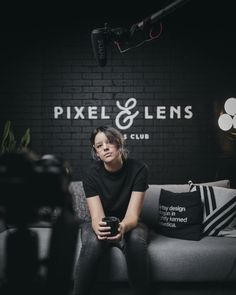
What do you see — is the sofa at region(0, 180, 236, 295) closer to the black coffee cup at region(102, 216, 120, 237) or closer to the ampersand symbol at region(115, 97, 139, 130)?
the black coffee cup at region(102, 216, 120, 237)

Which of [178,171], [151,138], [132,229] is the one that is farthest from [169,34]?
[132,229]

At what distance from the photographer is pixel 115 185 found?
2656 millimetres

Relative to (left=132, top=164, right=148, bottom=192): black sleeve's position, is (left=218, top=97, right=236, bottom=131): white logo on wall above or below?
above

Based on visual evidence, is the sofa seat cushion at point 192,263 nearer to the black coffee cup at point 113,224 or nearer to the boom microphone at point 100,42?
the black coffee cup at point 113,224

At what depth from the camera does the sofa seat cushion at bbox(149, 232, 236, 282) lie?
103 inches

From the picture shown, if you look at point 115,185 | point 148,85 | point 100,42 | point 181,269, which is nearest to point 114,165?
point 115,185

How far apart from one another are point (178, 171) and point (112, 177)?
244cm

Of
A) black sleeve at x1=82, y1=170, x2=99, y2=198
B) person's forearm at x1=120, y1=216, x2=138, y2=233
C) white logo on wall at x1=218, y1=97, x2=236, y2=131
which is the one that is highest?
white logo on wall at x1=218, y1=97, x2=236, y2=131

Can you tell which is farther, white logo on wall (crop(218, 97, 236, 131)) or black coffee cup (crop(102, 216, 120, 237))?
white logo on wall (crop(218, 97, 236, 131))

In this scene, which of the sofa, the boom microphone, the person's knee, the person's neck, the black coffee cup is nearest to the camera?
the black coffee cup

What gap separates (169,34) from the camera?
5.00 metres

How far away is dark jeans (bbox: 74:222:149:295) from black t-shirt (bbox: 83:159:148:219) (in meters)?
0.24

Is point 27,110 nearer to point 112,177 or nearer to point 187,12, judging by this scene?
point 187,12

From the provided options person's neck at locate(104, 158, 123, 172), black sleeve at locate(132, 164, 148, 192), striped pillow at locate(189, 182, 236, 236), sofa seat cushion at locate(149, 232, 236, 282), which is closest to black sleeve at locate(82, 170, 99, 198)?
person's neck at locate(104, 158, 123, 172)
